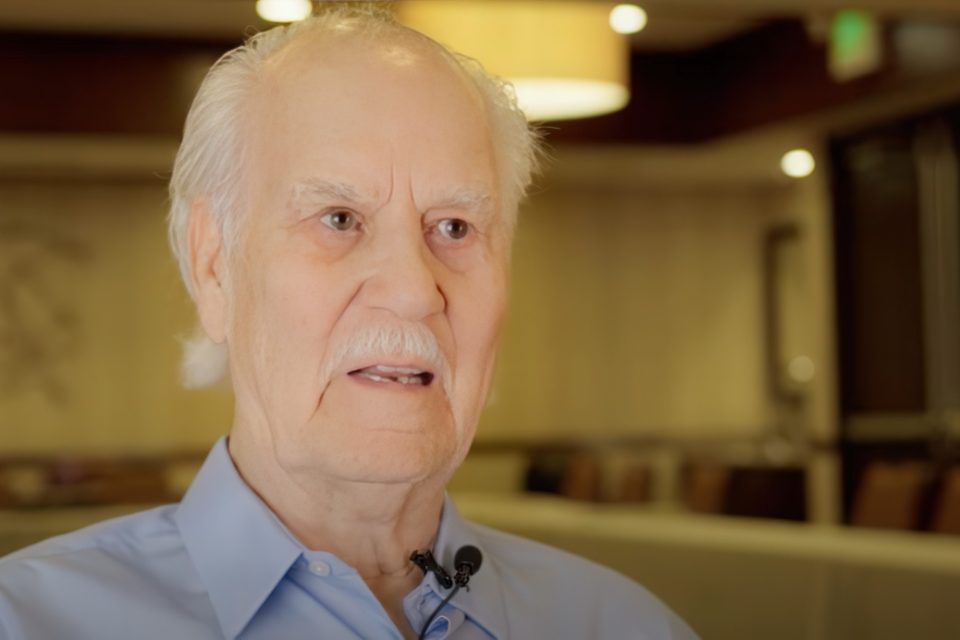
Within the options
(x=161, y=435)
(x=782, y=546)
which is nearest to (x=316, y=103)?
(x=782, y=546)

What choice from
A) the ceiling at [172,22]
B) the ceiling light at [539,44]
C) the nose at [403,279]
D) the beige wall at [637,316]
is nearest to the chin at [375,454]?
the nose at [403,279]

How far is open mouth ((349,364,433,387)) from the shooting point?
1309 mm

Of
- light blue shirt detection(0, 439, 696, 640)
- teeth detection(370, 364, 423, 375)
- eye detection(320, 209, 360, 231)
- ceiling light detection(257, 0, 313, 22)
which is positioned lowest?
light blue shirt detection(0, 439, 696, 640)

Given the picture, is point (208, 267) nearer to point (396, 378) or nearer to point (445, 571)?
point (396, 378)

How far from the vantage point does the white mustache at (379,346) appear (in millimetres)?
1296

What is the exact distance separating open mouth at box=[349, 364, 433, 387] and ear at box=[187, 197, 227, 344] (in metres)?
0.21

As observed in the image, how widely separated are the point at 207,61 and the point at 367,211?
5.71m

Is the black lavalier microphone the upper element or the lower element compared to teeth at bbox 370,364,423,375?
lower

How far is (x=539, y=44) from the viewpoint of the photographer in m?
4.77

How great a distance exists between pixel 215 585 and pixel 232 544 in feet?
0.15

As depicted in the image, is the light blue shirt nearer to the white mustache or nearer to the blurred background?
the white mustache

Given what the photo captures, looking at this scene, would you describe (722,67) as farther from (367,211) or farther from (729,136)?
(367,211)

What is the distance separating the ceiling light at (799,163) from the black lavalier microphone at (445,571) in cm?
709

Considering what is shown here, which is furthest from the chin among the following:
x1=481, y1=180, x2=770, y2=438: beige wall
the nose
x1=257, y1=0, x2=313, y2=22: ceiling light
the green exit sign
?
x1=481, y1=180, x2=770, y2=438: beige wall
